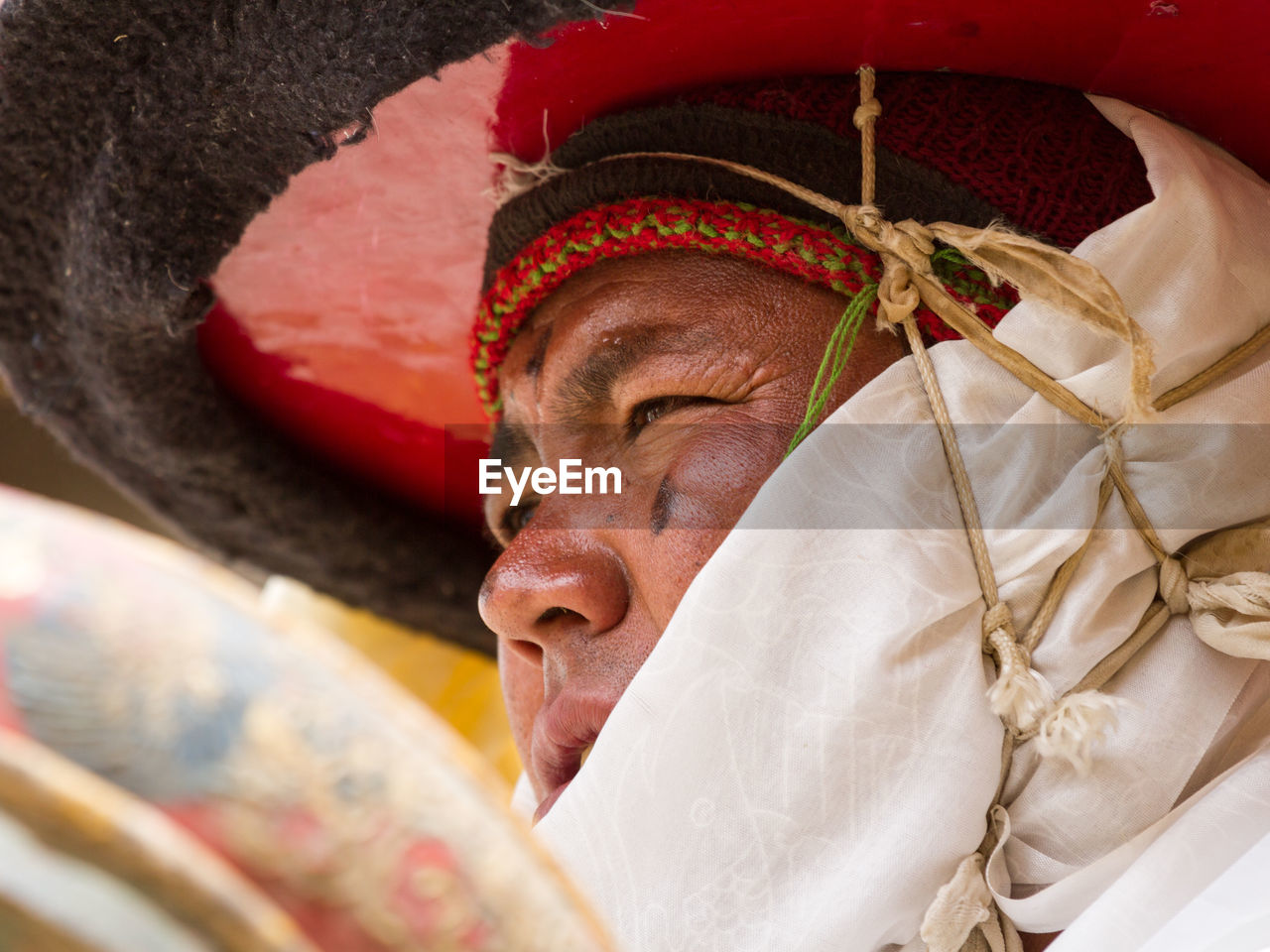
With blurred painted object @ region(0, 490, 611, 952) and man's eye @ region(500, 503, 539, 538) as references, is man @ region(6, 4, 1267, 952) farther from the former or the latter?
blurred painted object @ region(0, 490, 611, 952)

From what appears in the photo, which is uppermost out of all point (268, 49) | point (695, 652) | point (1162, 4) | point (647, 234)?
point (1162, 4)

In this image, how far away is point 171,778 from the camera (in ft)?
0.90

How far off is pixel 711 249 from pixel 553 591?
304 mm

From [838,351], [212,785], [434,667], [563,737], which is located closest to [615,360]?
[838,351]

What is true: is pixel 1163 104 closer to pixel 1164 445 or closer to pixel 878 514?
pixel 1164 445

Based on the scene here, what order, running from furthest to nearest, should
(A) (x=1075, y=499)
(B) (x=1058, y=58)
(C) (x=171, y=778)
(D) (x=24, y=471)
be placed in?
(D) (x=24, y=471)
(B) (x=1058, y=58)
(A) (x=1075, y=499)
(C) (x=171, y=778)

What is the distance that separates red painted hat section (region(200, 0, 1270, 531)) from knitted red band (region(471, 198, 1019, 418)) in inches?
4.3

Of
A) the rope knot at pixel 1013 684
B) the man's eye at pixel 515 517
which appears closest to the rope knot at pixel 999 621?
the rope knot at pixel 1013 684

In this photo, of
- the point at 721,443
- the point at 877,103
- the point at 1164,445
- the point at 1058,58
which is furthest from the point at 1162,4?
the point at 721,443

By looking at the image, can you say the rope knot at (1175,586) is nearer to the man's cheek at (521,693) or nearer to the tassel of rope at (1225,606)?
the tassel of rope at (1225,606)

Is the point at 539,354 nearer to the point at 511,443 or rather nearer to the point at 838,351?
the point at 511,443

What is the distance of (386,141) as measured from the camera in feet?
3.44

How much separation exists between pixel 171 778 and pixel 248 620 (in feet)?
0.15

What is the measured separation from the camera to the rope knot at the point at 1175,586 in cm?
74
